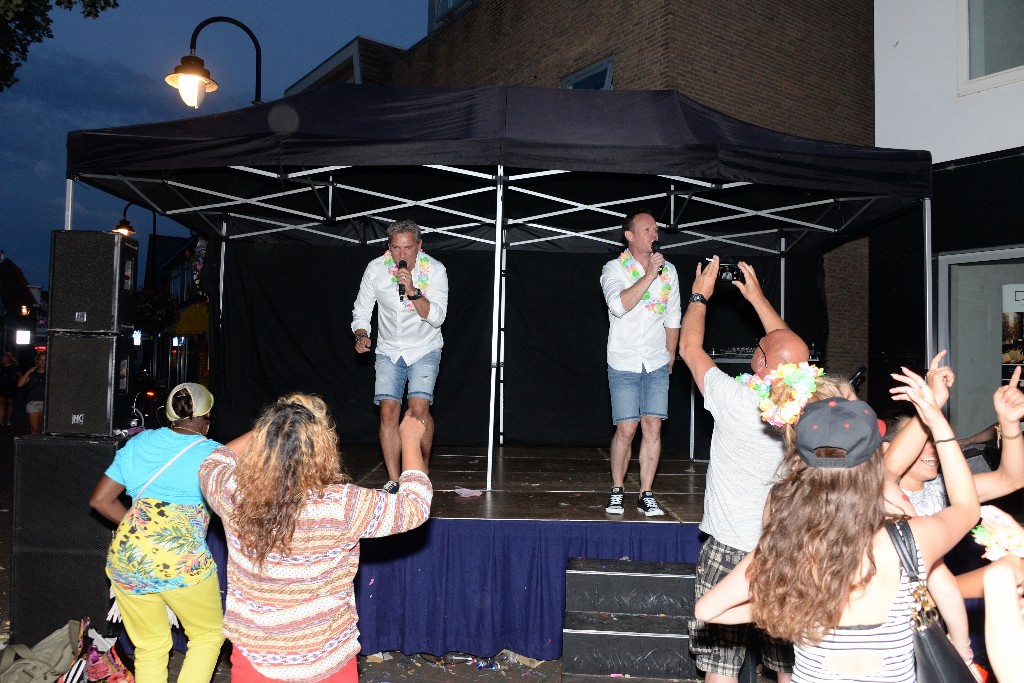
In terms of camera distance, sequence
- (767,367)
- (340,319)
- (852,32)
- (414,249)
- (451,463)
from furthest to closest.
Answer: (852,32), (340,319), (451,463), (414,249), (767,367)

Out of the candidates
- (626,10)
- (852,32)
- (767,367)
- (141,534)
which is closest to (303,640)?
(141,534)

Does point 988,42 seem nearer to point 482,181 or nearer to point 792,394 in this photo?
point 482,181

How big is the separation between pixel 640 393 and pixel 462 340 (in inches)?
137

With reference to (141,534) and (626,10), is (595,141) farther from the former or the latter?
(626,10)

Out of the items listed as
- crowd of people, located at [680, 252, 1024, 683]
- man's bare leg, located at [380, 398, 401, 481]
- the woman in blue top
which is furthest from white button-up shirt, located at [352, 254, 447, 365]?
crowd of people, located at [680, 252, 1024, 683]

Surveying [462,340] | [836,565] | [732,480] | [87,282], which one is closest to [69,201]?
[87,282]

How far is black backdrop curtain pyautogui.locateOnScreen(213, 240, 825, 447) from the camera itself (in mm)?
7609

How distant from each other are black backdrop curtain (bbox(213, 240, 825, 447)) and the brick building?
2820mm

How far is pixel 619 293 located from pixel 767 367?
188 centimetres

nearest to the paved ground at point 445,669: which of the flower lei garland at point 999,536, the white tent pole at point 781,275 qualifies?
the flower lei garland at point 999,536

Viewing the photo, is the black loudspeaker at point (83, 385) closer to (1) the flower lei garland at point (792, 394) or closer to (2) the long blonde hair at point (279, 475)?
(2) the long blonde hair at point (279, 475)

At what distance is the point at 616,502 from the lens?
13.8 feet

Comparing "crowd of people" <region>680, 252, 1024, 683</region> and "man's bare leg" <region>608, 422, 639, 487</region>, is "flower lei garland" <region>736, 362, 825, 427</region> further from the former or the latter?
"man's bare leg" <region>608, 422, 639, 487</region>

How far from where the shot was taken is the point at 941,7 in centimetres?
647
